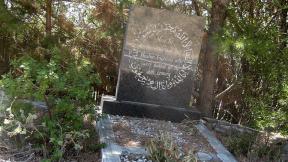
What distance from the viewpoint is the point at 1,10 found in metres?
7.58

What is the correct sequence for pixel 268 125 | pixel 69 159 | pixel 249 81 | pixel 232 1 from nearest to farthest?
pixel 69 159 < pixel 268 125 < pixel 232 1 < pixel 249 81

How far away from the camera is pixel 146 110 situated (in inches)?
282

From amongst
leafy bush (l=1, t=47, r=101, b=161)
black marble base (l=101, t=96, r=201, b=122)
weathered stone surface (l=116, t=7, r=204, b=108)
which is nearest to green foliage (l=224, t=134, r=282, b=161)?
black marble base (l=101, t=96, r=201, b=122)

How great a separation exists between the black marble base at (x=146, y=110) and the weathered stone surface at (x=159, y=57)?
0.16m

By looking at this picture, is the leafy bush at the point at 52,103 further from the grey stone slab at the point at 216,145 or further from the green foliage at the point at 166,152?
the grey stone slab at the point at 216,145

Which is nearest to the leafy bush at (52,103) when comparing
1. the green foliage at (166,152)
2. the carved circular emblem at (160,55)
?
the green foliage at (166,152)

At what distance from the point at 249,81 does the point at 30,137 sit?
5.09 metres

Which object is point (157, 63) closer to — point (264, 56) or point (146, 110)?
point (146, 110)

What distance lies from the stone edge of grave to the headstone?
26.4 inches

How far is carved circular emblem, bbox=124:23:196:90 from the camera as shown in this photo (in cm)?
713

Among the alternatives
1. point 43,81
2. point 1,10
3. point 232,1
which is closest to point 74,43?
point 1,10

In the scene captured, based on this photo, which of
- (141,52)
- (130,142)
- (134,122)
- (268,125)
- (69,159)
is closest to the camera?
(69,159)

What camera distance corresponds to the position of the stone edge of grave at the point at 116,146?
4.97 metres

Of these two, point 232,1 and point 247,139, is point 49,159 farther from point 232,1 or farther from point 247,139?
point 232,1
